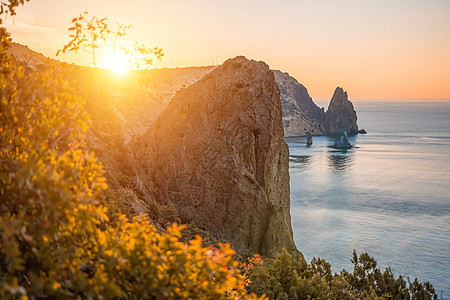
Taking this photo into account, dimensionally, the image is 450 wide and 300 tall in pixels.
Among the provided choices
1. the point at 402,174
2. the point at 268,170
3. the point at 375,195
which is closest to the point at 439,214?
the point at 375,195

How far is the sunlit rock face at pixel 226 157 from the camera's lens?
3431 cm

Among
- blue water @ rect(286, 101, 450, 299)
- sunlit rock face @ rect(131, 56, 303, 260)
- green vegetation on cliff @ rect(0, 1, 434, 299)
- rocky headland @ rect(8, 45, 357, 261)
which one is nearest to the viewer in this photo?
green vegetation on cliff @ rect(0, 1, 434, 299)

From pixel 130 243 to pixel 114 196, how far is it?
17100mm

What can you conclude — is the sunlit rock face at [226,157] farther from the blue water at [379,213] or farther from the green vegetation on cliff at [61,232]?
the green vegetation on cliff at [61,232]

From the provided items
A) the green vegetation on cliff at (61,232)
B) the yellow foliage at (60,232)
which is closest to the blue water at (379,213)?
the green vegetation on cliff at (61,232)

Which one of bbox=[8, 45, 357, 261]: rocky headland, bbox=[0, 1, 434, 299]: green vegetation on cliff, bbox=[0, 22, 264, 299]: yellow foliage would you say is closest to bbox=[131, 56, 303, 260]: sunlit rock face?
bbox=[8, 45, 357, 261]: rocky headland

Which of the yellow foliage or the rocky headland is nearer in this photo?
the yellow foliage

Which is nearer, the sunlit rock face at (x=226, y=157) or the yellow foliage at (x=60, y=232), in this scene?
the yellow foliage at (x=60, y=232)

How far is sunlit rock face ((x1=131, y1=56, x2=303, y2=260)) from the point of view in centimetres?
3431

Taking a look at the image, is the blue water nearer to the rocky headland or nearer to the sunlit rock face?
the sunlit rock face

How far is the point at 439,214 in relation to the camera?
256 ft

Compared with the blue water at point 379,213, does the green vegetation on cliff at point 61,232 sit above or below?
above

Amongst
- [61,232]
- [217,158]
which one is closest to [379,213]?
[217,158]

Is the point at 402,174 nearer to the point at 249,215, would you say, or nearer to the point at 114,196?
the point at 249,215
